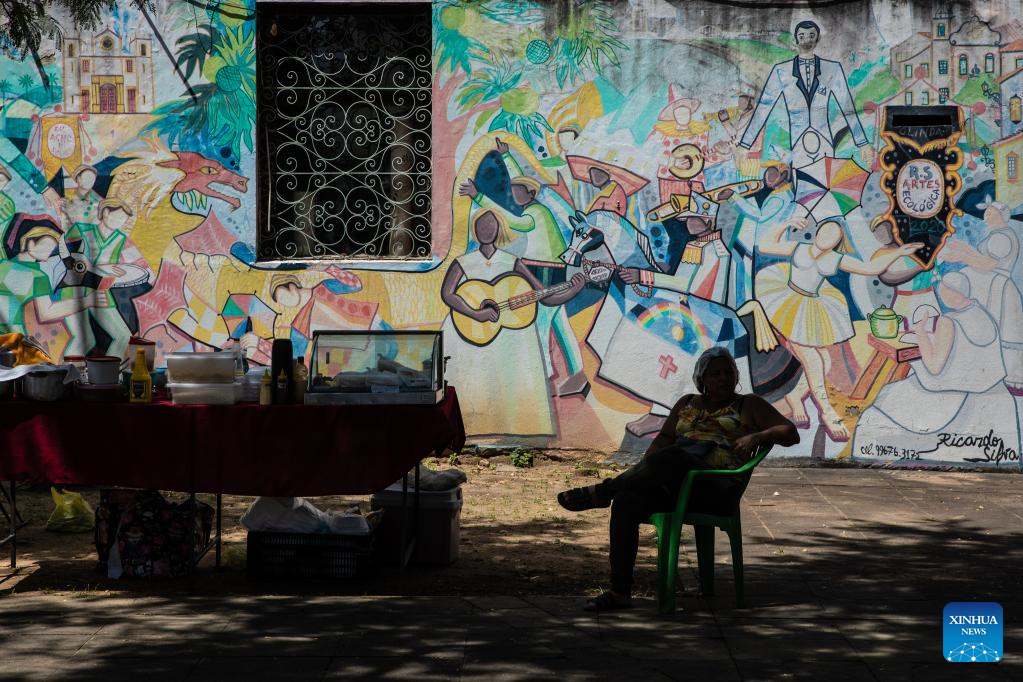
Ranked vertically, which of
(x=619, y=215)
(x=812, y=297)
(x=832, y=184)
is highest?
(x=832, y=184)

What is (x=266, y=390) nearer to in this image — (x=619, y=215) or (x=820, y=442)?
(x=619, y=215)

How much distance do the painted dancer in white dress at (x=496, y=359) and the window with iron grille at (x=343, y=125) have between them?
22.8 inches

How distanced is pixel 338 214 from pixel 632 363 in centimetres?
258

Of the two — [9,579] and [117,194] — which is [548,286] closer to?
[117,194]

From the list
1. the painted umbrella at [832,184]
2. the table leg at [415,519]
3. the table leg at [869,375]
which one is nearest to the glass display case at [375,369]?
the table leg at [415,519]

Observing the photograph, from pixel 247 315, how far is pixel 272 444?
3895 mm

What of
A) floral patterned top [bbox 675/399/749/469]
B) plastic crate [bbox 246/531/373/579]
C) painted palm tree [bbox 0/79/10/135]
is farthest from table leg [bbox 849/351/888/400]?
painted palm tree [bbox 0/79/10/135]

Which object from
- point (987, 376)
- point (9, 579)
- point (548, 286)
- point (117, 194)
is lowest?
point (9, 579)

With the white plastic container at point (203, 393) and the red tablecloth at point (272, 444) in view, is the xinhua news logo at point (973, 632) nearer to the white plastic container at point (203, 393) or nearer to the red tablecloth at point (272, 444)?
the red tablecloth at point (272, 444)

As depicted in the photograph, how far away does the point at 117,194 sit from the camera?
9.48 m

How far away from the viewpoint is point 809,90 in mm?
9305

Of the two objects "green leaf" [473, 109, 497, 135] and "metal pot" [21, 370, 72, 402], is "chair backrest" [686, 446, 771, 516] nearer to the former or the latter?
"metal pot" [21, 370, 72, 402]

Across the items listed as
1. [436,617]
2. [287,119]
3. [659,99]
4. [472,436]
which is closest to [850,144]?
[659,99]
